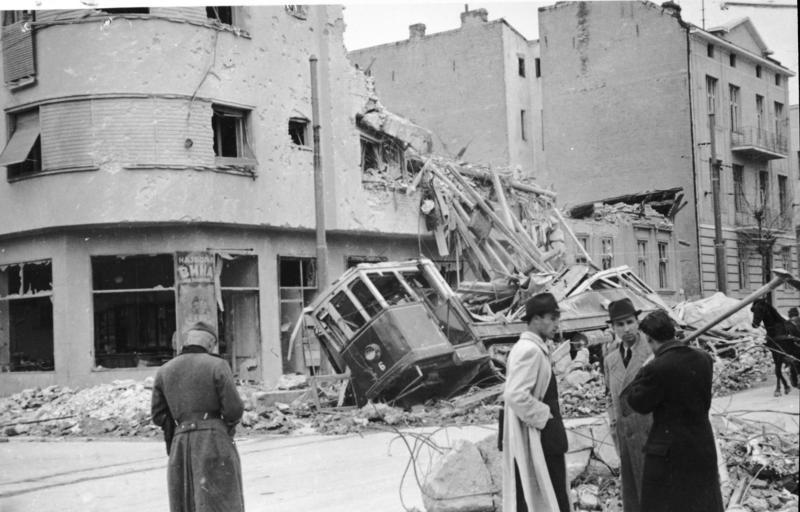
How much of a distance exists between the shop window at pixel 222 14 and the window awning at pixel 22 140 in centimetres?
419

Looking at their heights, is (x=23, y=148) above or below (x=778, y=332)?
above

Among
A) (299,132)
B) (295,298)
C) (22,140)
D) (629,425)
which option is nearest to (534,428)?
(629,425)

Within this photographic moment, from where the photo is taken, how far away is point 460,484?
7066mm

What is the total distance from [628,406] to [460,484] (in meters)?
1.67

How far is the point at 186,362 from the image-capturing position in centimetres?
609

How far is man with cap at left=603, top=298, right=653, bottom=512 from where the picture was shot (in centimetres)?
598

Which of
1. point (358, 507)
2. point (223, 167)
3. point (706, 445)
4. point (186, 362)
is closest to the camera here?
point (706, 445)

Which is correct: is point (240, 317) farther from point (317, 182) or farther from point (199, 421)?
point (199, 421)

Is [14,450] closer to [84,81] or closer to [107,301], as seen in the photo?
[107,301]

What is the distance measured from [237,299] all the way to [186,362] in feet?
47.7

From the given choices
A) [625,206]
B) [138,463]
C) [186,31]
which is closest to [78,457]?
[138,463]

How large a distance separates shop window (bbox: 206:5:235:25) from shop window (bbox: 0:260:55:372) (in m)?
6.39

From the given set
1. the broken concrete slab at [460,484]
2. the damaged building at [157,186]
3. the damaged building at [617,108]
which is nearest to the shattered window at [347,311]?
the damaged building at [157,186]

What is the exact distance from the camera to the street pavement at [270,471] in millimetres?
8586
